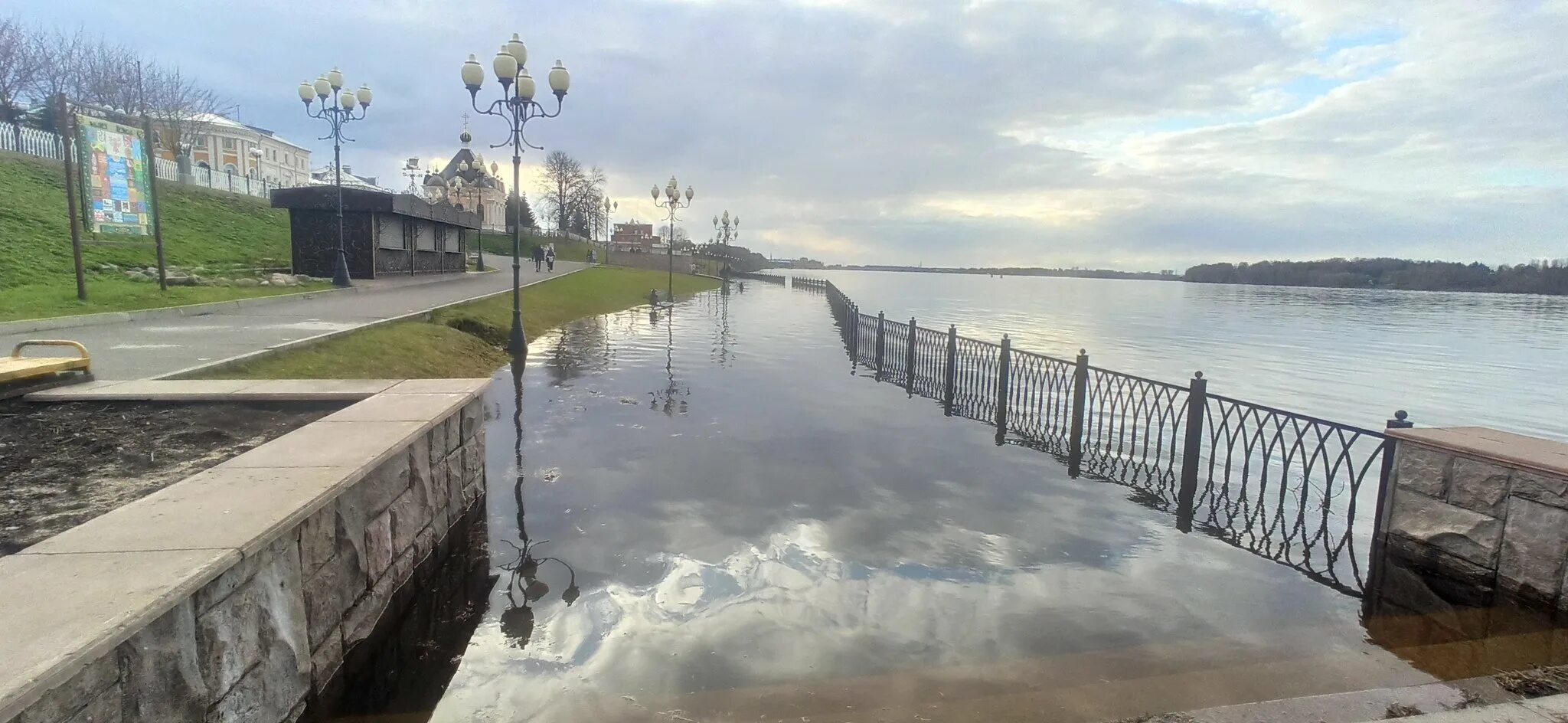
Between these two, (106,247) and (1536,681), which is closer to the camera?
(1536,681)

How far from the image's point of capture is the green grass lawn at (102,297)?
12242 mm

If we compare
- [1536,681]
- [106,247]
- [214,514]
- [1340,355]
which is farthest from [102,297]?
[1340,355]

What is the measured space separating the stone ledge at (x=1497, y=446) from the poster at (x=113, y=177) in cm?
1817

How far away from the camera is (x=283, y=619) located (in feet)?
10.4

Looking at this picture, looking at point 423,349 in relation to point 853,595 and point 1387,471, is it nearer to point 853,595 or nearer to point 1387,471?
point 853,595

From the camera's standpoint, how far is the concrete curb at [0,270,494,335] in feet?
34.9

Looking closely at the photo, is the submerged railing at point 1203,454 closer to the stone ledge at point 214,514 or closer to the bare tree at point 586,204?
the stone ledge at point 214,514

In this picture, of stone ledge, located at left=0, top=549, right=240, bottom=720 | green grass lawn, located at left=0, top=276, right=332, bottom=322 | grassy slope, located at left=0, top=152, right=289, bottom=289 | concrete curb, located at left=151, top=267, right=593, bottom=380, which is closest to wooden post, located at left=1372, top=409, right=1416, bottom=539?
stone ledge, located at left=0, top=549, right=240, bottom=720

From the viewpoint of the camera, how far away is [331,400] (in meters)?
5.90

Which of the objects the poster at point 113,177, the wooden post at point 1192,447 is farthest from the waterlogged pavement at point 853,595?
the poster at point 113,177

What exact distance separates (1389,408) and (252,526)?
1846cm

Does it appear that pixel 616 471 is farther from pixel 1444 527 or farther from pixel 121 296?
pixel 121 296

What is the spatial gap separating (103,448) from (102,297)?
12.9m

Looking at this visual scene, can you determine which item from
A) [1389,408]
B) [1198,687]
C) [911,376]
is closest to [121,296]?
[911,376]
